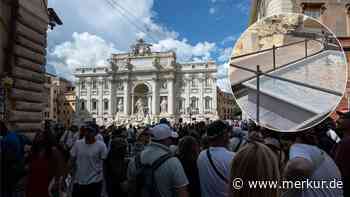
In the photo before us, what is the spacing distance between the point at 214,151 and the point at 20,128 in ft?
23.5

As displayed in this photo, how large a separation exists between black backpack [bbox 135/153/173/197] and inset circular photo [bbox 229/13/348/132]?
1.82 meters

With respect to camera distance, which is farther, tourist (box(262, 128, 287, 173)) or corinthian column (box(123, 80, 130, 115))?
corinthian column (box(123, 80, 130, 115))

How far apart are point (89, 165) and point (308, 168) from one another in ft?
12.9

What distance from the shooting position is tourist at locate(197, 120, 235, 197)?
3148 millimetres

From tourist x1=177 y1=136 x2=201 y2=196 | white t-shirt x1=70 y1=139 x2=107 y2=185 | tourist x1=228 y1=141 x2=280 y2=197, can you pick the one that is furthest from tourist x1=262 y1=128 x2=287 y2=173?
white t-shirt x1=70 y1=139 x2=107 y2=185

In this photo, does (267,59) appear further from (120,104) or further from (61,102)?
(61,102)

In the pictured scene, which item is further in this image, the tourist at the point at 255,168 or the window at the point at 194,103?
the window at the point at 194,103

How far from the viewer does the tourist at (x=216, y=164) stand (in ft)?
10.3

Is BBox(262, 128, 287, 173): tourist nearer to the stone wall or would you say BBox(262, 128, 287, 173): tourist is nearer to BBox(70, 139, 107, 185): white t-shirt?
BBox(70, 139, 107, 185): white t-shirt

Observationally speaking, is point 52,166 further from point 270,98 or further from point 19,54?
→ point 19,54

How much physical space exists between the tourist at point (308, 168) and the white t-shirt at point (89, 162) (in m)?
3.73

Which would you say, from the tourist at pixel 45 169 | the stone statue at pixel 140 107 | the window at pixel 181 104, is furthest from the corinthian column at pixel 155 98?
the tourist at pixel 45 169

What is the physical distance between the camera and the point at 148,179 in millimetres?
2973

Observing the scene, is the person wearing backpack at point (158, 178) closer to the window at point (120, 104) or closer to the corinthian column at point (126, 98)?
the corinthian column at point (126, 98)
